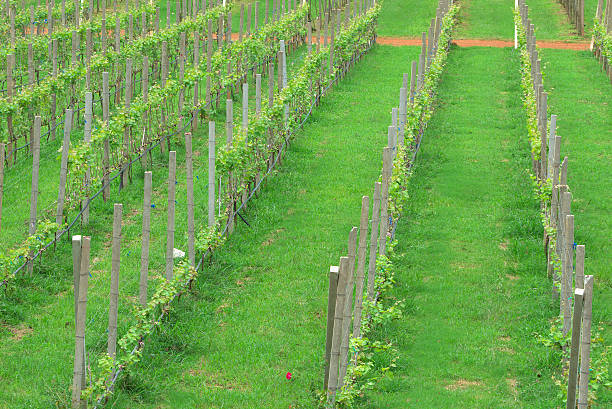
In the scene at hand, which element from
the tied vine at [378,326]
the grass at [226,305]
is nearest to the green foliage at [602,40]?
the grass at [226,305]

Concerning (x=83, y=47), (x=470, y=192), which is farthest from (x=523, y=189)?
(x=83, y=47)

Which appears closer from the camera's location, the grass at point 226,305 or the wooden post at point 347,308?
the wooden post at point 347,308

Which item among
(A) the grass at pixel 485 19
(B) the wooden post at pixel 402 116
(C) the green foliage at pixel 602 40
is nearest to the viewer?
(B) the wooden post at pixel 402 116

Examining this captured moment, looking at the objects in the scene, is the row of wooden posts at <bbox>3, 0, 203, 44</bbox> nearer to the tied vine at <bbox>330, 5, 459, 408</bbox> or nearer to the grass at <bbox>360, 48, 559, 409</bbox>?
the grass at <bbox>360, 48, 559, 409</bbox>

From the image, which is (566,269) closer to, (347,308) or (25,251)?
(347,308)

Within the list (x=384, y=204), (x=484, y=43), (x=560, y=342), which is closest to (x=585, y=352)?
(x=560, y=342)

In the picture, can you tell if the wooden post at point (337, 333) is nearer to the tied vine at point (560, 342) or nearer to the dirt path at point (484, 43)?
the tied vine at point (560, 342)

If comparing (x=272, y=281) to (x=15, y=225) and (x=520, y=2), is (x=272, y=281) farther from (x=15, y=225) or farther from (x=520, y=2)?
(x=520, y=2)

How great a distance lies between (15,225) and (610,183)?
859cm

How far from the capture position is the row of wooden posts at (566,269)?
7.36 meters

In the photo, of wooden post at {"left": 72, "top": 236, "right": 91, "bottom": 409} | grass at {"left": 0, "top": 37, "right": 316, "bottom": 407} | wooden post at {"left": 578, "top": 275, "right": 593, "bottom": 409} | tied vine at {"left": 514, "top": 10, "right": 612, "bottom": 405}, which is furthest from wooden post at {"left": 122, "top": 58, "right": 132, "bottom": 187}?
wooden post at {"left": 578, "top": 275, "right": 593, "bottom": 409}

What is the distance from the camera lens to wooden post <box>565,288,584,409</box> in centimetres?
724

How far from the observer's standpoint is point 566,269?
904cm

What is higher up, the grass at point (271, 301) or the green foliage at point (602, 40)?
the green foliage at point (602, 40)
